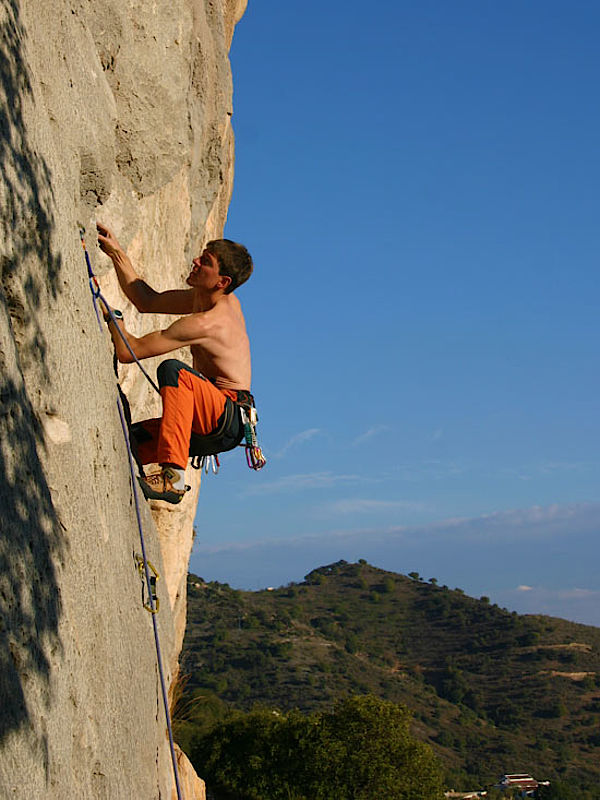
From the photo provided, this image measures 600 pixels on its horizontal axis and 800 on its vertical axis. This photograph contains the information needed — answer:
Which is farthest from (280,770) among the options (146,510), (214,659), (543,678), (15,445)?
(543,678)

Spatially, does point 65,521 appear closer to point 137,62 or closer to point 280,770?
point 137,62

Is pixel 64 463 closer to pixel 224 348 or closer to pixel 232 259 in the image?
pixel 224 348

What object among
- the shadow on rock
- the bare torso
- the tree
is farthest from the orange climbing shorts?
the tree

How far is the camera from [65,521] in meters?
3.97

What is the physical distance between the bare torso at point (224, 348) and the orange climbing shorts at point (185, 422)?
119 mm

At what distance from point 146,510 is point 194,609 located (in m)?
68.4

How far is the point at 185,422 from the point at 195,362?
80cm

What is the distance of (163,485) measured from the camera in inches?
215

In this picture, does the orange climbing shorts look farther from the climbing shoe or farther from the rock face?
the rock face

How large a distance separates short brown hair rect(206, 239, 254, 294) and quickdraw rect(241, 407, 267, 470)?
2.88ft

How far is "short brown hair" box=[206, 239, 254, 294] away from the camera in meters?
6.04

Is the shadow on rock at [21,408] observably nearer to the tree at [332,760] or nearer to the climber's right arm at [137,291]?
the climber's right arm at [137,291]

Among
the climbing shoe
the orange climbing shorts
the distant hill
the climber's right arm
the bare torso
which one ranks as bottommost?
the distant hill

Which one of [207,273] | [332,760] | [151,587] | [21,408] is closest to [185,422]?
[151,587]
